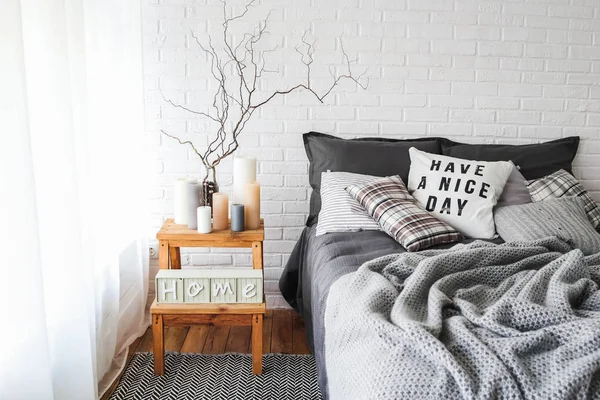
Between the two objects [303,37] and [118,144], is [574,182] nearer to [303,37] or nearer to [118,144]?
[303,37]

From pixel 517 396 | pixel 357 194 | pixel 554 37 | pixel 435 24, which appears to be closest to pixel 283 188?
pixel 357 194

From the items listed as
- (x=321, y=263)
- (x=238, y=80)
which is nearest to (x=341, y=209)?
(x=321, y=263)

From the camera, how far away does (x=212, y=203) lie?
2.48 meters

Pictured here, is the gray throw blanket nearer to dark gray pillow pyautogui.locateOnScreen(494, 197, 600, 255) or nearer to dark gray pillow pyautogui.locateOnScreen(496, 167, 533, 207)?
dark gray pillow pyautogui.locateOnScreen(494, 197, 600, 255)

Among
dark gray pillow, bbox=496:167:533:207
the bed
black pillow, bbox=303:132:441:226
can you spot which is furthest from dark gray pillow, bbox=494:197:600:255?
black pillow, bbox=303:132:441:226

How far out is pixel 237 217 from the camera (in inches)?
95.0

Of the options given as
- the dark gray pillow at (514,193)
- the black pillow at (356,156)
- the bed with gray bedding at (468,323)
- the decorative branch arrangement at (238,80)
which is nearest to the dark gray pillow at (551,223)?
the dark gray pillow at (514,193)

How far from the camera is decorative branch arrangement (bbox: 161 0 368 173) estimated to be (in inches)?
111

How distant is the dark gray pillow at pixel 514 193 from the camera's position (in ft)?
8.38

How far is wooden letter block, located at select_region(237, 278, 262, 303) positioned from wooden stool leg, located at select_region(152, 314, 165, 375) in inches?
13.2

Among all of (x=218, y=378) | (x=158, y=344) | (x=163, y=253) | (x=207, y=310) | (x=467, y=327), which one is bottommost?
(x=218, y=378)

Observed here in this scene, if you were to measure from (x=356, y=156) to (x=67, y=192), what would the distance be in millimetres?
1365

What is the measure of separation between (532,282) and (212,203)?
1403 mm

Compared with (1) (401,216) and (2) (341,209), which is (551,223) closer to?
(1) (401,216)
